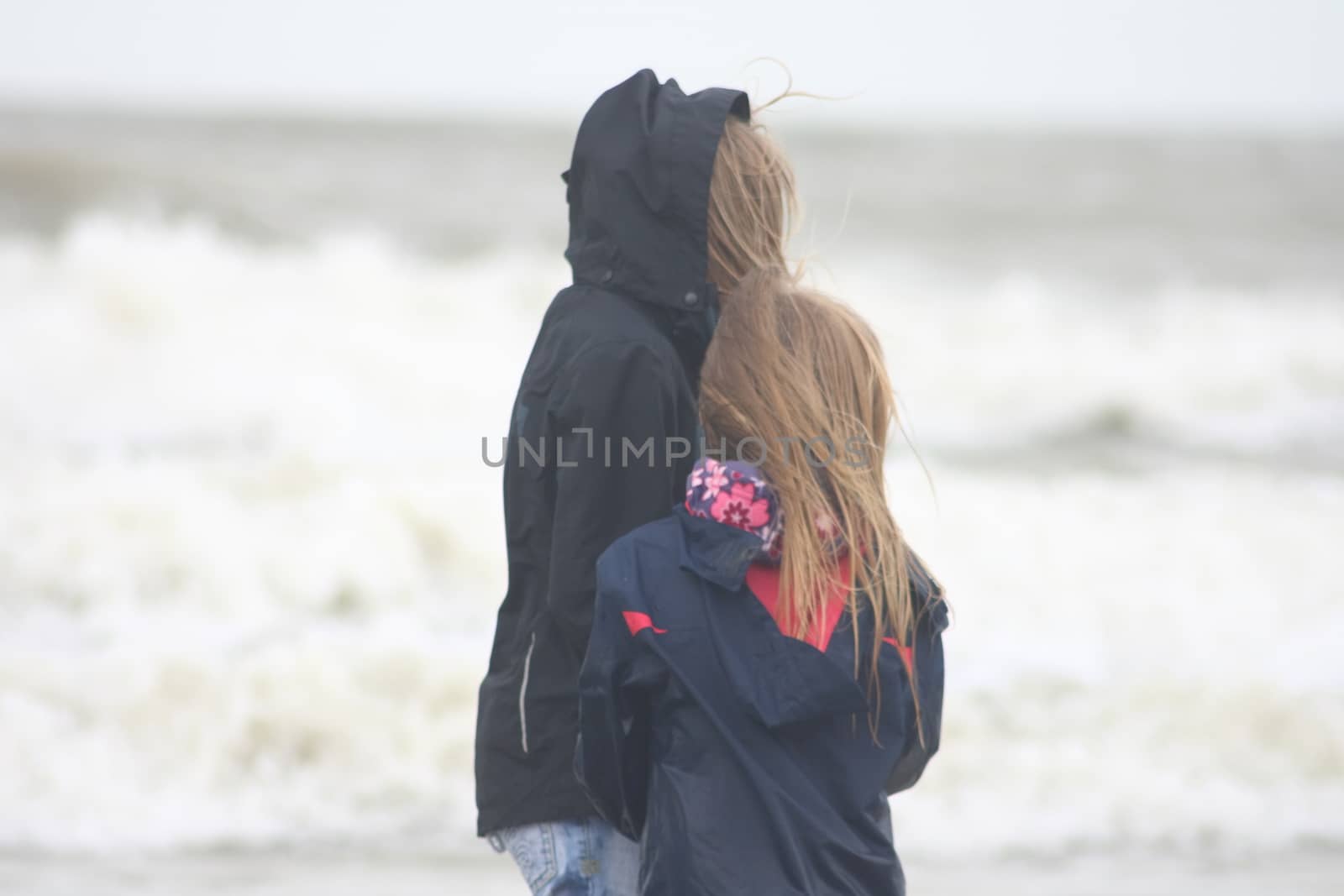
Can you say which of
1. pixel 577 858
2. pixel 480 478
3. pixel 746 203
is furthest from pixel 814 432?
pixel 480 478

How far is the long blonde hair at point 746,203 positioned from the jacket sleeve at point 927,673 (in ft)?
1.51

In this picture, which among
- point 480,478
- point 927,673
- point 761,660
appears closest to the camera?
point 761,660

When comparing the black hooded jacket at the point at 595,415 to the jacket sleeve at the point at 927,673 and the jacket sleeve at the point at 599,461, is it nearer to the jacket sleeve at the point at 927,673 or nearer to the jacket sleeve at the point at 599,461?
the jacket sleeve at the point at 599,461

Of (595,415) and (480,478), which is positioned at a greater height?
(480,478)

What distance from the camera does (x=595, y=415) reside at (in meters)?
1.57

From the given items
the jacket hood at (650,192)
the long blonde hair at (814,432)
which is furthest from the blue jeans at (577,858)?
the jacket hood at (650,192)

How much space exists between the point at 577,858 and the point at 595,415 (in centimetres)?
55

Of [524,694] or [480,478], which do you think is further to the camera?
[480,478]

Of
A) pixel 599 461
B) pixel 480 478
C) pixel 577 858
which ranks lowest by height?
pixel 577 858

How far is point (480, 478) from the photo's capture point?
7.48m

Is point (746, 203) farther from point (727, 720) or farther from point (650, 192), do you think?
point (727, 720)

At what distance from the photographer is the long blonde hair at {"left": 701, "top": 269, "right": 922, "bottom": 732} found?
1526 mm

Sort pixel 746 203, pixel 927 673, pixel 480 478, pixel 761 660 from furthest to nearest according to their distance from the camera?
pixel 480 478 < pixel 746 203 < pixel 927 673 < pixel 761 660

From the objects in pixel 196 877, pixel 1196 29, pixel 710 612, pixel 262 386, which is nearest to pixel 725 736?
pixel 710 612
